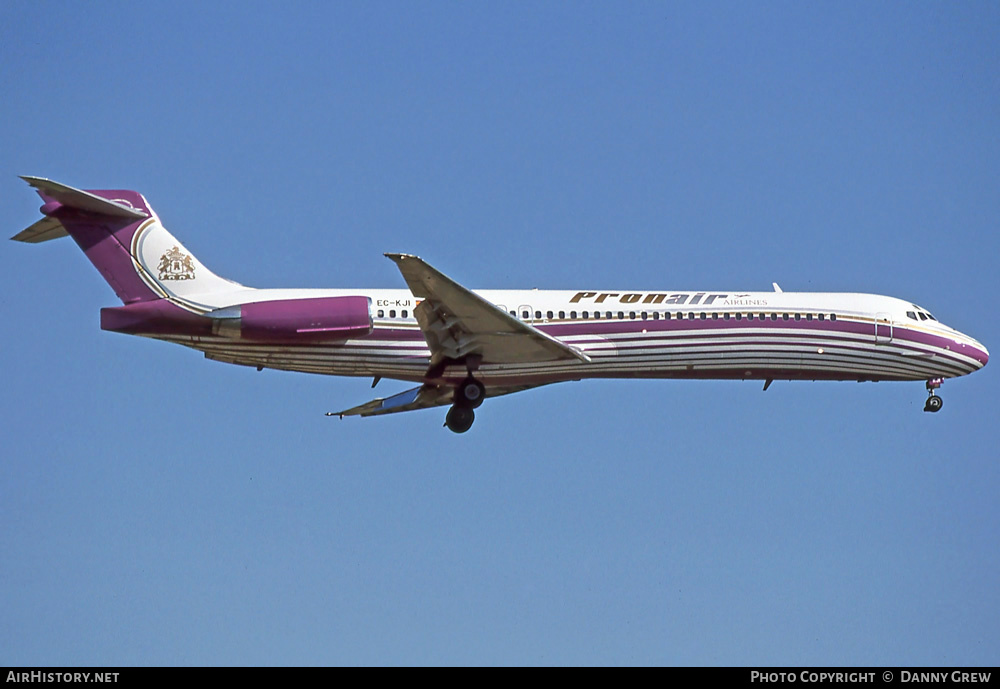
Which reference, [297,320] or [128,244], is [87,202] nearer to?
[128,244]

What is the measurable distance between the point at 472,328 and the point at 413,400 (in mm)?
4174

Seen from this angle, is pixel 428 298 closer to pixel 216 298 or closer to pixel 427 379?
pixel 427 379

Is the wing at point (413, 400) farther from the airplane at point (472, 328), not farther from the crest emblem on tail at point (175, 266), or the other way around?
the crest emblem on tail at point (175, 266)

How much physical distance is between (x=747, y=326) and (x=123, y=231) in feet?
47.6

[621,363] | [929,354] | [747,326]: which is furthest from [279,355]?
[929,354]

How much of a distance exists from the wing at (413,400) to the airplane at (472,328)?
3 centimetres

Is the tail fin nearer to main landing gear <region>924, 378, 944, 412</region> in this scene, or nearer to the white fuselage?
the white fuselage

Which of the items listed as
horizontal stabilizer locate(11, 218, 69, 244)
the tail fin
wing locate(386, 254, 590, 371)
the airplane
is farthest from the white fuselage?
horizontal stabilizer locate(11, 218, 69, 244)

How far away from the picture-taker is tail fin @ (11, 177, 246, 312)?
27.0m

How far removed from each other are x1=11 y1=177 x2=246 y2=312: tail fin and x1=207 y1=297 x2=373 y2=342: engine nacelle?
3.96 feet

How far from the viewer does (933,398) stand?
102 ft

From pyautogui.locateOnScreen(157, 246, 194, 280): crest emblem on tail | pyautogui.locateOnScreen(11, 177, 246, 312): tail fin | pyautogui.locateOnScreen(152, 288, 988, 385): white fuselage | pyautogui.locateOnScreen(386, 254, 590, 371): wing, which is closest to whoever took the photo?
pyautogui.locateOnScreen(386, 254, 590, 371): wing

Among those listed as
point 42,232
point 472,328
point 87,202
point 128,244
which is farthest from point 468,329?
point 42,232

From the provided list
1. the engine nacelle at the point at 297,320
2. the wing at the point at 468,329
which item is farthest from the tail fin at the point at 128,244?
the wing at the point at 468,329
